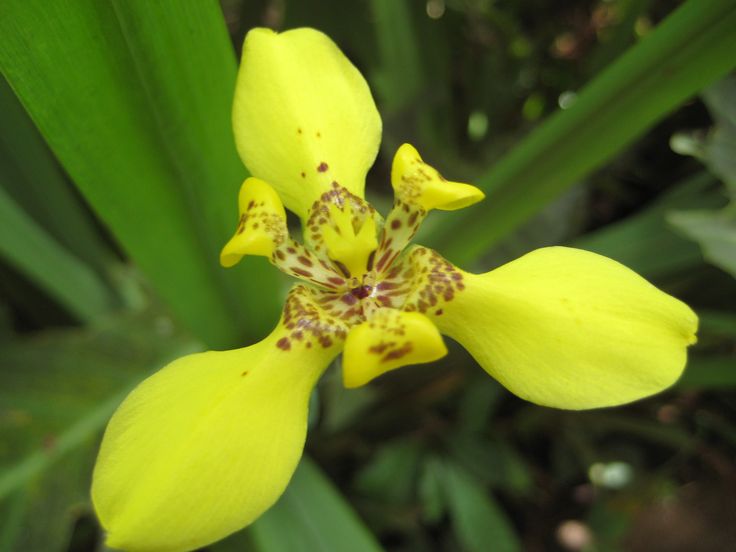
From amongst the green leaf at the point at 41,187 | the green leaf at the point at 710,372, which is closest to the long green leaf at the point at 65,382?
the green leaf at the point at 41,187

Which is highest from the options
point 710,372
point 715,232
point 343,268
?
point 343,268

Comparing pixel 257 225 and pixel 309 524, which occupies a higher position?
pixel 257 225

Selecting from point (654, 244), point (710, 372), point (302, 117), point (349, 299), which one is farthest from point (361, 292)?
point (710, 372)

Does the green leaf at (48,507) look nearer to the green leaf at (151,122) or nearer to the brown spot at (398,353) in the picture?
the green leaf at (151,122)

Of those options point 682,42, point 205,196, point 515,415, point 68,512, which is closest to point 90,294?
point 68,512

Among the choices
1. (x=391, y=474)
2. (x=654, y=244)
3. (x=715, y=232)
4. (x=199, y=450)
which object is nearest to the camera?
(x=199, y=450)

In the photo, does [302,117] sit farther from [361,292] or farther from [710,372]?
[710,372]
